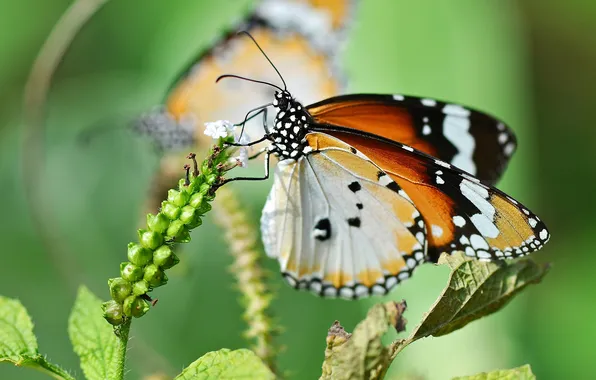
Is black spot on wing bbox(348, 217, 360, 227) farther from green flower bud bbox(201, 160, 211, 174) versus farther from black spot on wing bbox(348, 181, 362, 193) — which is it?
green flower bud bbox(201, 160, 211, 174)

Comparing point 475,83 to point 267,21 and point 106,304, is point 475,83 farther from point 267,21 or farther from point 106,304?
point 106,304

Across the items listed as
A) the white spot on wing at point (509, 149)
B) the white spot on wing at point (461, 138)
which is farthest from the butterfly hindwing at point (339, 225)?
the white spot on wing at point (509, 149)

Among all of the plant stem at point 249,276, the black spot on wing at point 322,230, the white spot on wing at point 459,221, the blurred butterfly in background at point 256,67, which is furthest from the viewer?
the blurred butterfly in background at point 256,67

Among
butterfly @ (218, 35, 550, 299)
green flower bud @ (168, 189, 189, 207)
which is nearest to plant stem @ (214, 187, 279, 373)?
butterfly @ (218, 35, 550, 299)

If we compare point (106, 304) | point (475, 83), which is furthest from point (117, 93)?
point (106, 304)

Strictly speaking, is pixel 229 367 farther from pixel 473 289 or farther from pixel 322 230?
pixel 322 230

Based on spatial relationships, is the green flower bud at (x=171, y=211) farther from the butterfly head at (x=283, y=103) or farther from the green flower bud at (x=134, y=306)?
the butterfly head at (x=283, y=103)

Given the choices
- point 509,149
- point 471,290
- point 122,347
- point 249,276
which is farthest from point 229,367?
point 509,149
